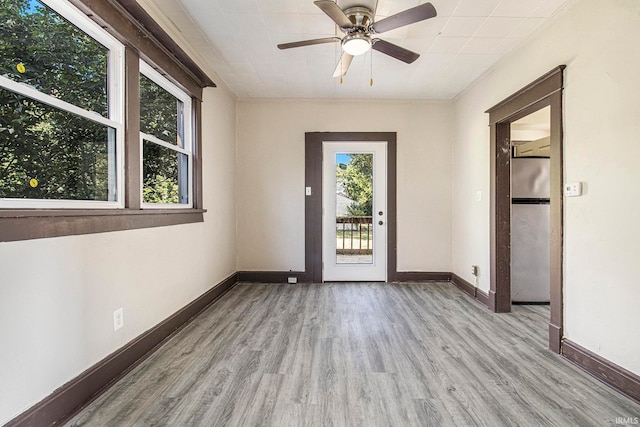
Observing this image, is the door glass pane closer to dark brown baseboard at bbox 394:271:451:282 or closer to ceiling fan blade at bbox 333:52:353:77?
dark brown baseboard at bbox 394:271:451:282

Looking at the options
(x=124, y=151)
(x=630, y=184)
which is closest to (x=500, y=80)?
(x=630, y=184)

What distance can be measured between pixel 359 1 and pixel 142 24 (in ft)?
5.08

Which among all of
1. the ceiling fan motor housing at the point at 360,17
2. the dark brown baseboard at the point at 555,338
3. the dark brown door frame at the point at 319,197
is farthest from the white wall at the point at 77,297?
the dark brown baseboard at the point at 555,338

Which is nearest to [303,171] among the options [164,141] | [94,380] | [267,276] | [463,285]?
[267,276]

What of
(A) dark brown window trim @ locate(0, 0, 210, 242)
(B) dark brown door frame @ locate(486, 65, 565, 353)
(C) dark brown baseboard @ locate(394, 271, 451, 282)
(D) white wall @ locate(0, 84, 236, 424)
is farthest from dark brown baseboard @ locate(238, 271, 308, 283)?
(B) dark brown door frame @ locate(486, 65, 565, 353)

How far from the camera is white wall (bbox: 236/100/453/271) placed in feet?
14.5

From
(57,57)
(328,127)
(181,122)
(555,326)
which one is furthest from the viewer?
(328,127)

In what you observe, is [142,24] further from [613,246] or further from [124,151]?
[613,246]

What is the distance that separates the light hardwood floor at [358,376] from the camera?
1.63 metres

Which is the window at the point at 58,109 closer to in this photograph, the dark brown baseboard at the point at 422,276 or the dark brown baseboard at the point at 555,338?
the dark brown baseboard at the point at 555,338

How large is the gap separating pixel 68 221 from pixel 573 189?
3240mm

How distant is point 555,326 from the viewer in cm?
235

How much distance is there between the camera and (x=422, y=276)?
14.5 feet

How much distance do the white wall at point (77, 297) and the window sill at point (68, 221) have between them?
44 millimetres
